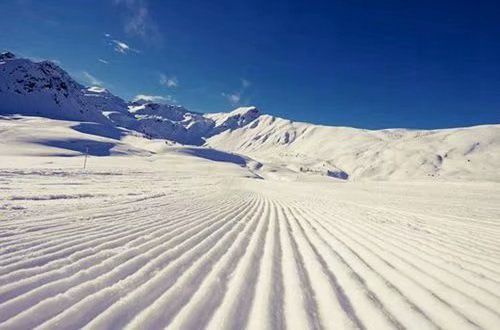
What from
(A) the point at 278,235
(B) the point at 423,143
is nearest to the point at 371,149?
(B) the point at 423,143

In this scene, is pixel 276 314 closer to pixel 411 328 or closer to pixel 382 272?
pixel 411 328

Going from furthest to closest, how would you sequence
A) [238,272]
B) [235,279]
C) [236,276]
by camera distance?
[238,272]
[236,276]
[235,279]

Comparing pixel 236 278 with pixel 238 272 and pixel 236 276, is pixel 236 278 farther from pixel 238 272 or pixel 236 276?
pixel 238 272

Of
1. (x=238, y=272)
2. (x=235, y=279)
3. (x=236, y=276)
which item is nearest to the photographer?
(x=235, y=279)

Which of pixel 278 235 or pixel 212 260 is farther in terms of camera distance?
pixel 278 235

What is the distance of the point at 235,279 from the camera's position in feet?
13.7

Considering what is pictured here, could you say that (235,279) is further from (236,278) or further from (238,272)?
(238,272)

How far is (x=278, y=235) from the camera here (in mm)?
7613

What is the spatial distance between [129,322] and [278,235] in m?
5.04

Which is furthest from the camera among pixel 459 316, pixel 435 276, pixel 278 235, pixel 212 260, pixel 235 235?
pixel 278 235

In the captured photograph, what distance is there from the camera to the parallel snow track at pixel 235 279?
3.03 m

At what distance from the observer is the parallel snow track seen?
303 centimetres

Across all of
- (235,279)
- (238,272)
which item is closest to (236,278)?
(235,279)

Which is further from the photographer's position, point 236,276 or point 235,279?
point 236,276
